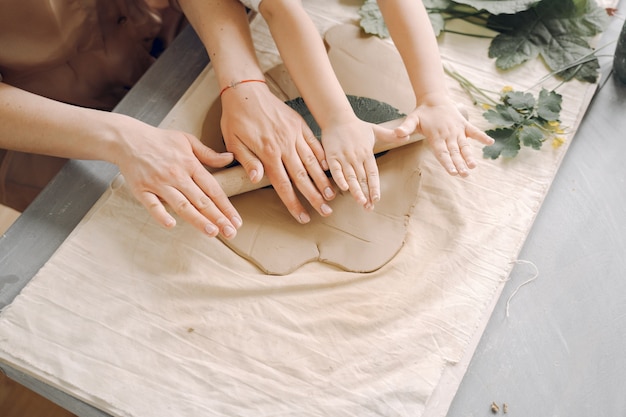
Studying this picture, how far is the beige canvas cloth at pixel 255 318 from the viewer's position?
944mm

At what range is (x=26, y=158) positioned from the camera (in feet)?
4.26

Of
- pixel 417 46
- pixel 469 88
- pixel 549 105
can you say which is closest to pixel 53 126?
pixel 417 46

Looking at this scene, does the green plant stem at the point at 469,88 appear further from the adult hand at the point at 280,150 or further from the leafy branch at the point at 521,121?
the adult hand at the point at 280,150

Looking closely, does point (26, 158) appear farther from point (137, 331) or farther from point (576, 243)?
point (576, 243)

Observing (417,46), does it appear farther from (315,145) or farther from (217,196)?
(217,196)

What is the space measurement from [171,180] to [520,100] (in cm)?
75

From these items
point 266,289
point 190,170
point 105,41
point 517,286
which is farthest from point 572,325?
point 105,41

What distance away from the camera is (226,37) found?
1.16 m

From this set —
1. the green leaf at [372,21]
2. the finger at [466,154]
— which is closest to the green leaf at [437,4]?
the green leaf at [372,21]

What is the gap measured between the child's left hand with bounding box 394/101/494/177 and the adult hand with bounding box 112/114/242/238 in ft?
1.14

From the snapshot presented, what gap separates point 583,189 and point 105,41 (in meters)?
1.06

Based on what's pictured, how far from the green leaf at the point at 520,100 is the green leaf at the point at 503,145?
0.07 meters

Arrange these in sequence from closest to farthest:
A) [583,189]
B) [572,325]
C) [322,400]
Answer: [322,400] < [572,325] < [583,189]


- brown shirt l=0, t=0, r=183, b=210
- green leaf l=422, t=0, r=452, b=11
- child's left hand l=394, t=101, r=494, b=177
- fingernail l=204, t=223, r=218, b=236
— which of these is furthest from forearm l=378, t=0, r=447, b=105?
brown shirt l=0, t=0, r=183, b=210
